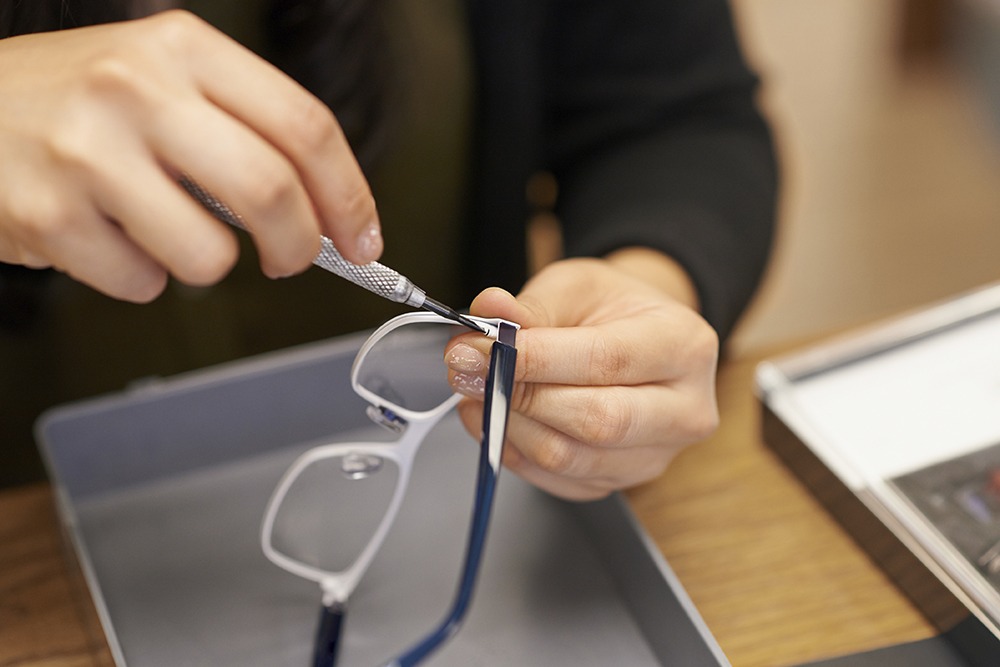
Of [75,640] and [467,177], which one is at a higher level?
[467,177]

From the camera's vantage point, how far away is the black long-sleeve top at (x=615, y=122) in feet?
1.88

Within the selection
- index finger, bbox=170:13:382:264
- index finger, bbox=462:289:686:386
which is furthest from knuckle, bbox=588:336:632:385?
index finger, bbox=170:13:382:264

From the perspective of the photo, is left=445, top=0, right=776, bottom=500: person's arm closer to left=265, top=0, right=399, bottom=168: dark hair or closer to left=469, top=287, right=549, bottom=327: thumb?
left=469, top=287, right=549, bottom=327: thumb

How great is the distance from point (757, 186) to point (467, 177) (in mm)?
196

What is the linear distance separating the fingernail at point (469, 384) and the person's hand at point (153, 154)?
0.08m

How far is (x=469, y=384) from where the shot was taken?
35 cm

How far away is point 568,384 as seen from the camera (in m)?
0.36

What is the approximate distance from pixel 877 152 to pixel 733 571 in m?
1.26

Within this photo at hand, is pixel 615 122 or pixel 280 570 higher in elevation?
pixel 615 122

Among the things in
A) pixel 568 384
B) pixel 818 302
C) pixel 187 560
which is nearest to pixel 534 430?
pixel 568 384

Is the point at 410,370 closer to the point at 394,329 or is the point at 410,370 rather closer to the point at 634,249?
the point at 394,329

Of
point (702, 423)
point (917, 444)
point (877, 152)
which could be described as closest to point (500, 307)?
point (702, 423)

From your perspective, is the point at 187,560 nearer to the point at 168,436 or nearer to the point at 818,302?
the point at 168,436

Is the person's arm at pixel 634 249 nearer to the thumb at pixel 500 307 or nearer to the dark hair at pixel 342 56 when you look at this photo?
the thumb at pixel 500 307
